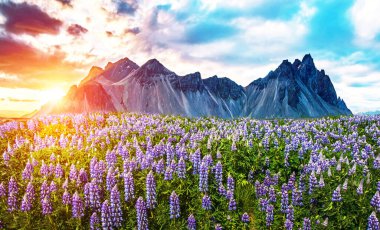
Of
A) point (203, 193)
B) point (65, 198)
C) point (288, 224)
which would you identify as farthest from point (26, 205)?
point (288, 224)

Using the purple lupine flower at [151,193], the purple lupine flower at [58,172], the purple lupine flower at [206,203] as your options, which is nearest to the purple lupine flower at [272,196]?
the purple lupine flower at [206,203]

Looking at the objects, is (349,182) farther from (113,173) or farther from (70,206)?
(70,206)

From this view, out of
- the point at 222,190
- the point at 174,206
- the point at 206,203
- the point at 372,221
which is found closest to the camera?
the point at 372,221

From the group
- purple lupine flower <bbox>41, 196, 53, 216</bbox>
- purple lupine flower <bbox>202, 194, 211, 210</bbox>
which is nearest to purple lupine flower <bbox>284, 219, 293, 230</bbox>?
purple lupine flower <bbox>202, 194, 211, 210</bbox>

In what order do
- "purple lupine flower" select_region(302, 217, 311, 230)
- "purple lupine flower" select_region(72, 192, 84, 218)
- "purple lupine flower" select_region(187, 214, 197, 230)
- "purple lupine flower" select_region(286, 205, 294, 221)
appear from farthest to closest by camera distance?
"purple lupine flower" select_region(72, 192, 84, 218)
"purple lupine flower" select_region(286, 205, 294, 221)
"purple lupine flower" select_region(187, 214, 197, 230)
"purple lupine flower" select_region(302, 217, 311, 230)

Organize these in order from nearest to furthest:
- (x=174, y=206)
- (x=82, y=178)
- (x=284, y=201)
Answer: (x=174, y=206) → (x=284, y=201) → (x=82, y=178)

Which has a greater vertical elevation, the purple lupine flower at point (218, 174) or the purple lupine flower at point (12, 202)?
the purple lupine flower at point (218, 174)

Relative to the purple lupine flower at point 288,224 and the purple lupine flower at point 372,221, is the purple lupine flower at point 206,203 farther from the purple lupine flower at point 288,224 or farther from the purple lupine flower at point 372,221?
the purple lupine flower at point 372,221

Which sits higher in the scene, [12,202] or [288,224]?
[12,202]

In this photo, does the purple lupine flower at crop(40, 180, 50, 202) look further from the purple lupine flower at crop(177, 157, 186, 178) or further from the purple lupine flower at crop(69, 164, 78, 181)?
the purple lupine flower at crop(177, 157, 186, 178)

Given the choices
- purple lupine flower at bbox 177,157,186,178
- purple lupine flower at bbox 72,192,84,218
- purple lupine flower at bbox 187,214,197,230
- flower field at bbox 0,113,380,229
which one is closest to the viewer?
purple lupine flower at bbox 187,214,197,230

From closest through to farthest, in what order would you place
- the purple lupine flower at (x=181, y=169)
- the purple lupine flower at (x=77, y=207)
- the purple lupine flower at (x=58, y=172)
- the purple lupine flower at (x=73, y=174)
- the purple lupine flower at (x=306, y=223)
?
the purple lupine flower at (x=306, y=223)
the purple lupine flower at (x=77, y=207)
the purple lupine flower at (x=181, y=169)
the purple lupine flower at (x=73, y=174)
the purple lupine flower at (x=58, y=172)

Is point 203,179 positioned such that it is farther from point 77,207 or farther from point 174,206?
point 77,207

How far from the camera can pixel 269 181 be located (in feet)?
34.2
